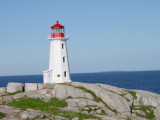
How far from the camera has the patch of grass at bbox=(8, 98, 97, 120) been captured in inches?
917

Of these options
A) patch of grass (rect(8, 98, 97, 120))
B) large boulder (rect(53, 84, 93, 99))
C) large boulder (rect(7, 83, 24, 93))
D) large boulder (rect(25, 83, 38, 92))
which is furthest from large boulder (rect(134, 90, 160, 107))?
large boulder (rect(7, 83, 24, 93))

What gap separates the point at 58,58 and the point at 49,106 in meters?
13.2

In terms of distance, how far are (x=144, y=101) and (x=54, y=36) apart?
17.7 m

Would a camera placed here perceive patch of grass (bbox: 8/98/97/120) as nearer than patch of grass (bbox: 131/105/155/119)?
Yes

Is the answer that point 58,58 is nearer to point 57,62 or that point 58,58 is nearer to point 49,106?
point 57,62

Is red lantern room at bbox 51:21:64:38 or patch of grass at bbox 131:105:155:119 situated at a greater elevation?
red lantern room at bbox 51:21:64:38

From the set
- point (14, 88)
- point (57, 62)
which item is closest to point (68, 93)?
point (14, 88)

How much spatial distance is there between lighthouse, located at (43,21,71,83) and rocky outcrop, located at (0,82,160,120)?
380cm

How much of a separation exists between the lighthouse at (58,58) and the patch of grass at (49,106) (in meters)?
9.37

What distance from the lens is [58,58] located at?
127 feet

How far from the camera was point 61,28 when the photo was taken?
131ft

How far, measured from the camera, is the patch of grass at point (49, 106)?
76.4ft

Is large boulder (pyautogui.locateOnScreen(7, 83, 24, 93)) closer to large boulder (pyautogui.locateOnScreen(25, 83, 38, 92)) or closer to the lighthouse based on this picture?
large boulder (pyautogui.locateOnScreen(25, 83, 38, 92))

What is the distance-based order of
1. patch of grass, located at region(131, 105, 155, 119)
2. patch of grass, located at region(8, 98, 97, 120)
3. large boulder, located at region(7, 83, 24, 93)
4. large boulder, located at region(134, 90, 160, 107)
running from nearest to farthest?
patch of grass, located at region(8, 98, 97, 120) → patch of grass, located at region(131, 105, 155, 119) → large boulder, located at region(134, 90, 160, 107) → large boulder, located at region(7, 83, 24, 93)
